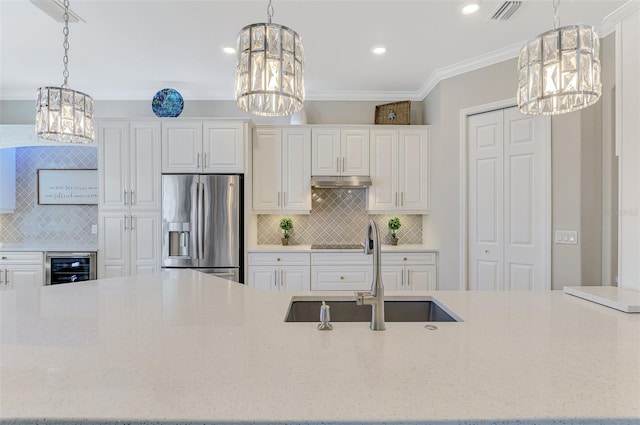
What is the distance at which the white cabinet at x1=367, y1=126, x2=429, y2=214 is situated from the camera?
372cm

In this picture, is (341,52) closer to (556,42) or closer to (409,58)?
(409,58)

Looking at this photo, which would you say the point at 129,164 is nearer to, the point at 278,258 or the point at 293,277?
the point at 278,258

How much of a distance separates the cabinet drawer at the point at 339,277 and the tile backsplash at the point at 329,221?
599 millimetres

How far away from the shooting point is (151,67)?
10.7 ft

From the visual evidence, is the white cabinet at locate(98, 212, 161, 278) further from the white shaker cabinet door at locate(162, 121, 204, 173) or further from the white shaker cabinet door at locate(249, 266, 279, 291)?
the white shaker cabinet door at locate(249, 266, 279, 291)

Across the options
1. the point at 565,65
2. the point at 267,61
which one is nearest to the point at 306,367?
the point at 267,61

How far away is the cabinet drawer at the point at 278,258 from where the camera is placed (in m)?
3.45

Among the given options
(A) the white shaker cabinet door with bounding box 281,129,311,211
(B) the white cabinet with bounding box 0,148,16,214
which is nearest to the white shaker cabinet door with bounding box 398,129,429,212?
(A) the white shaker cabinet door with bounding box 281,129,311,211

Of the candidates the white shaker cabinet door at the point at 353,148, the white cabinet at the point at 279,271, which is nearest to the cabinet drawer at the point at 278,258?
the white cabinet at the point at 279,271

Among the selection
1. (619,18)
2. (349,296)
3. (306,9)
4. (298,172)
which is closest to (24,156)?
(298,172)

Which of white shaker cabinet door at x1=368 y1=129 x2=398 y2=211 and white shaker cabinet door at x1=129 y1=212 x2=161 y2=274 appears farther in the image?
white shaker cabinet door at x1=368 y1=129 x2=398 y2=211

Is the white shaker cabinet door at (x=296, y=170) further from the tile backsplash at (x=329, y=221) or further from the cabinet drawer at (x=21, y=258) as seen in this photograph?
the cabinet drawer at (x=21, y=258)

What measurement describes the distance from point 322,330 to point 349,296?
526mm

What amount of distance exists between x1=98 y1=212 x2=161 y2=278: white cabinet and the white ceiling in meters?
1.54
